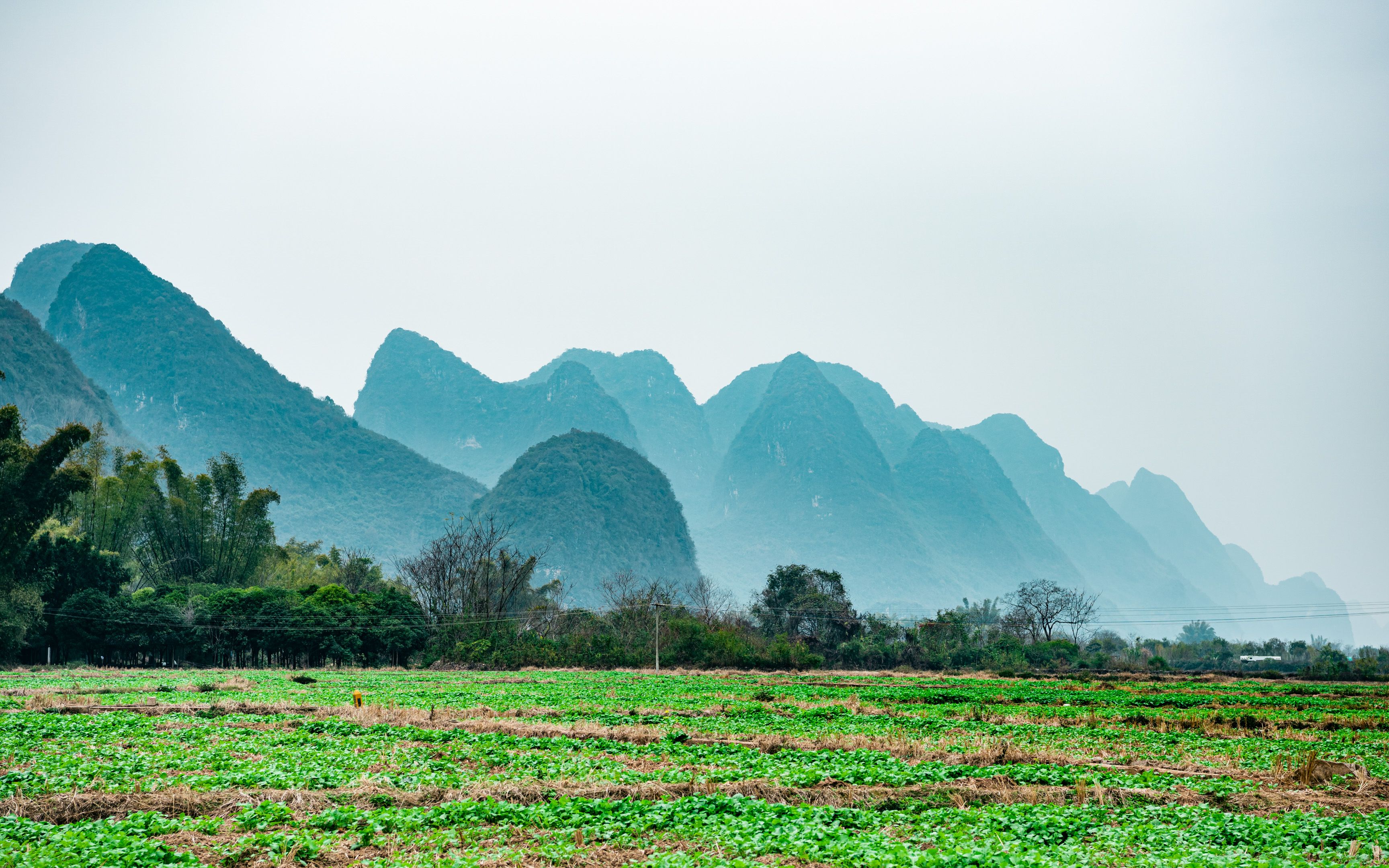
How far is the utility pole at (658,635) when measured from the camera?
5147 centimetres

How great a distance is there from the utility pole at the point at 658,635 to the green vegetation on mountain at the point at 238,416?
109m

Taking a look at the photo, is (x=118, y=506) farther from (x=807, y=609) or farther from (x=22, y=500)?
(x=807, y=609)

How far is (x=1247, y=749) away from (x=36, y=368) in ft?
513

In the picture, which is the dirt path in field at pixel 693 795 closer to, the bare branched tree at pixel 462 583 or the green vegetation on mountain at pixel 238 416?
the bare branched tree at pixel 462 583

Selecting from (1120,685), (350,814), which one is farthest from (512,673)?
(350,814)

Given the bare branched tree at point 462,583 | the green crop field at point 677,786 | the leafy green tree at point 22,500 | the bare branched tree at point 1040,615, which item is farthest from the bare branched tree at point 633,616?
the green crop field at point 677,786

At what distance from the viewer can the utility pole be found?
51.5 metres

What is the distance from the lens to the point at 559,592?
328 feet

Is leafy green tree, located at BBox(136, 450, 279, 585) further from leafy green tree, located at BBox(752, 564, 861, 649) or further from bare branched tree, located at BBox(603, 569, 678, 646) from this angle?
leafy green tree, located at BBox(752, 564, 861, 649)

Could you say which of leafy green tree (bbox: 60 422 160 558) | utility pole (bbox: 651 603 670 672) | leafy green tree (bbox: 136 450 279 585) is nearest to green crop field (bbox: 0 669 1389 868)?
utility pole (bbox: 651 603 670 672)

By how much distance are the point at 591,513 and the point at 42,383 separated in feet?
303

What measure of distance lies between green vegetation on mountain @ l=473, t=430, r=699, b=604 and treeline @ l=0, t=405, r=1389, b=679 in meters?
82.7

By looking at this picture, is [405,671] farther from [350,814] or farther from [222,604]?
[350,814]

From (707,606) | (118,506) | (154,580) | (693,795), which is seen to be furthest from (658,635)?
(693,795)
